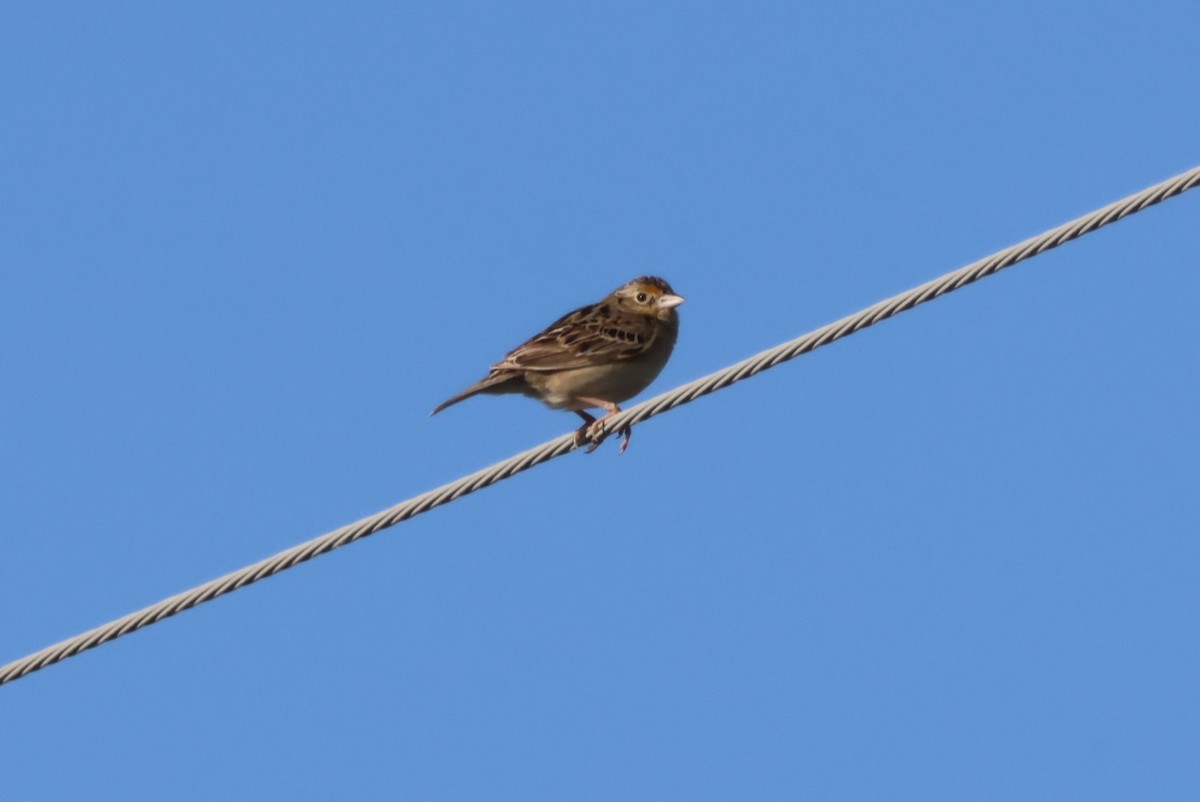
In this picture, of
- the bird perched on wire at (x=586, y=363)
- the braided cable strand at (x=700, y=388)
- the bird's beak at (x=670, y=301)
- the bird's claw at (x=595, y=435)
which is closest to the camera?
the braided cable strand at (x=700, y=388)

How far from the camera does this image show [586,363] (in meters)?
13.8

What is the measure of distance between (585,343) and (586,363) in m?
0.23

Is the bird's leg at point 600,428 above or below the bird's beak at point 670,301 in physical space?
below

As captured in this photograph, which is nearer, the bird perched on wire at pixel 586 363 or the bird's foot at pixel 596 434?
the bird's foot at pixel 596 434

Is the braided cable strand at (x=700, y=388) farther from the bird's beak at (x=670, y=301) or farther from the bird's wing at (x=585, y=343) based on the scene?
the bird's beak at (x=670, y=301)

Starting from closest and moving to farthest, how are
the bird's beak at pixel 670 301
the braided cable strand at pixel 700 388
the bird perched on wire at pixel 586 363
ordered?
the braided cable strand at pixel 700 388 < the bird perched on wire at pixel 586 363 < the bird's beak at pixel 670 301

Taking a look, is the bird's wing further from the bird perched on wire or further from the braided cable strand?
the braided cable strand

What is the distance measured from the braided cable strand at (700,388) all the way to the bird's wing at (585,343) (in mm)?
3950

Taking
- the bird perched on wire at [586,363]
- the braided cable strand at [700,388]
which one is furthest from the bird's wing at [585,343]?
the braided cable strand at [700,388]

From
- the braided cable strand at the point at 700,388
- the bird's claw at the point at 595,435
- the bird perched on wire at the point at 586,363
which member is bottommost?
the braided cable strand at the point at 700,388

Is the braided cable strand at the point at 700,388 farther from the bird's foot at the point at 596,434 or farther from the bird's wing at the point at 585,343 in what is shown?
the bird's wing at the point at 585,343

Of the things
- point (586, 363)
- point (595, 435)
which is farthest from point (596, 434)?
point (586, 363)

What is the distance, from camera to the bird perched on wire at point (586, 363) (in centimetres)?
1374

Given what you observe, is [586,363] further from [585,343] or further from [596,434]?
[596,434]
